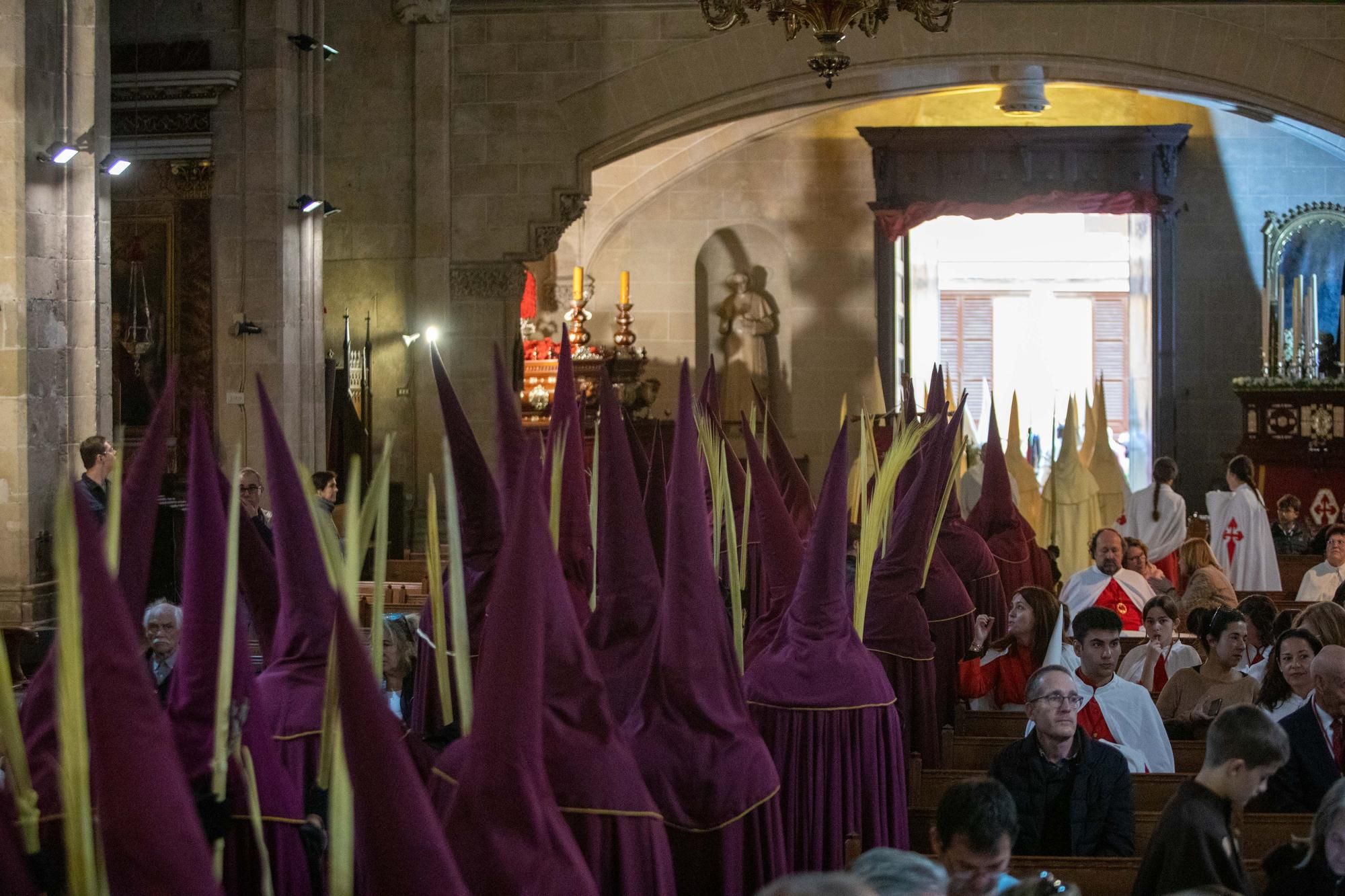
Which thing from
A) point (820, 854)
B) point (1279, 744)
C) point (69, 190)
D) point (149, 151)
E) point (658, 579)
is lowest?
point (820, 854)

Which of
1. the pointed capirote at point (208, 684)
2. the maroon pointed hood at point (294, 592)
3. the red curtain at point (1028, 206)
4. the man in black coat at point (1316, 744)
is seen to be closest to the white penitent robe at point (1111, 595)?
the man in black coat at point (1316, 744)

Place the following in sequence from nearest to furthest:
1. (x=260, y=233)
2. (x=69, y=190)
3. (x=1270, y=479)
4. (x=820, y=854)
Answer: (x=820, y=854) → (x=69, y=190) → (x=260, y=233) → (x=1270, y=479)

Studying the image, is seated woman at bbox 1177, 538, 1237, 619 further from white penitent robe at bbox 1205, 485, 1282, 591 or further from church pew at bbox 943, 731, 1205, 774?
white penitent robe at bbox 1205, 485, 1282, 591

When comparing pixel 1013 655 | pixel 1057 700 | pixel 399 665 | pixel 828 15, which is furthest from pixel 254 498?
pixel 828 15

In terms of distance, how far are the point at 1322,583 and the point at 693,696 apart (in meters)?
5.83

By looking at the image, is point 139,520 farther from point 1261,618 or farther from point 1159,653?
point 1159,653

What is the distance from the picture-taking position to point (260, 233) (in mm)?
11273

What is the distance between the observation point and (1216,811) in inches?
129

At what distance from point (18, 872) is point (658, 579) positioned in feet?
5.73

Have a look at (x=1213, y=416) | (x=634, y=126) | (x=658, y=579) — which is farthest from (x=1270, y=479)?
(x=658, y=579)

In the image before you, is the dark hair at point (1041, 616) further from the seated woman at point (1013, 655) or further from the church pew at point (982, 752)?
the church pew at point (982, 752)

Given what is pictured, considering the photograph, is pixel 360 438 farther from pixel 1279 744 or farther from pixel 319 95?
pixel 1279 744

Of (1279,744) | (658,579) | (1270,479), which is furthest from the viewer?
(1270,479)

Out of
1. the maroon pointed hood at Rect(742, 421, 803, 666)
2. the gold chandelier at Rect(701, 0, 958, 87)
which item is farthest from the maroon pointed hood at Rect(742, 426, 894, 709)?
the gold chandelier at Rect(701, 0, 958, 87)
